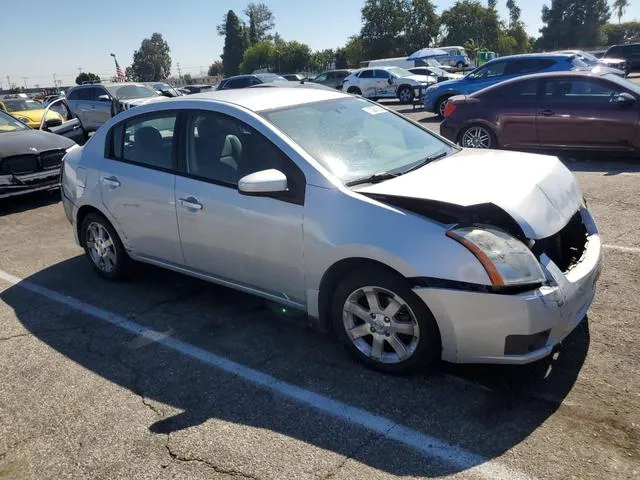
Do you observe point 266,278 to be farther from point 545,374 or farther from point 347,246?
point 545,374

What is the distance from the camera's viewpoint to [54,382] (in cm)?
349

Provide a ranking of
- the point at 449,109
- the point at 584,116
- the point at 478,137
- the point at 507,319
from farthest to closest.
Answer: the point at 449,109 → the point at 478,137 → the point at 584,116 → the point at 507,319

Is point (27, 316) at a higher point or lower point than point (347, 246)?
lower

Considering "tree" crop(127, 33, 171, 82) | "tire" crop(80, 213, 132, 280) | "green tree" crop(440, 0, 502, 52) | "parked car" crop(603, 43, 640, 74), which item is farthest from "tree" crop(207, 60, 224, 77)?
"tire" crop(80, 213, 132, 280)

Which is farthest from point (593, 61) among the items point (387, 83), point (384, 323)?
point (384, 323)

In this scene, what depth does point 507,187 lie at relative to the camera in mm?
3184

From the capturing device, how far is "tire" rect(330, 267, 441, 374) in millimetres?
3021

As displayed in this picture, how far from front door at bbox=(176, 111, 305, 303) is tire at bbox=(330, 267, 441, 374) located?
1.26 feet

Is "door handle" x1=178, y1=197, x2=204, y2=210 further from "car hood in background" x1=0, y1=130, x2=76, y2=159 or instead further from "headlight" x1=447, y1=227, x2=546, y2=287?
"car hood in background" x1=0, y1=130, x2=76, y2=159

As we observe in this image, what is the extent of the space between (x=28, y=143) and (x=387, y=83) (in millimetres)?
17929

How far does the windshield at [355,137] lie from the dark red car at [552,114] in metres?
5.28

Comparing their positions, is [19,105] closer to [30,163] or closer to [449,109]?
[30,163]

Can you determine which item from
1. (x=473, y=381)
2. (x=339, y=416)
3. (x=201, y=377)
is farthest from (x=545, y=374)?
(x=201, y=377)

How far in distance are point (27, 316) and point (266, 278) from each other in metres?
2.23
